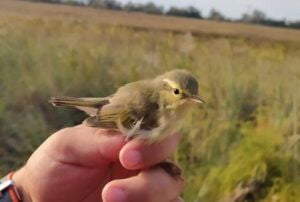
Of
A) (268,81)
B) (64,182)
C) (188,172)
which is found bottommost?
(188,172)

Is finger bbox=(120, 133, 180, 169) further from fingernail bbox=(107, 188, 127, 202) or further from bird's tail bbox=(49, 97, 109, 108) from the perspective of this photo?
bird's tail bbox=(49, 97, 109, 108)

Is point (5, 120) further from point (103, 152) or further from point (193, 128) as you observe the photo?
point (103, 152)

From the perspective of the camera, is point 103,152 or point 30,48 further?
point 30,48

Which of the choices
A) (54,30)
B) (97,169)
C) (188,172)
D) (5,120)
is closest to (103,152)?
(97,169)

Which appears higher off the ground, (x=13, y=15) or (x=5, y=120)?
(x=13, y=15)

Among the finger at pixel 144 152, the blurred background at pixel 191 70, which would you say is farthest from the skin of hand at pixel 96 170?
the blurred background at pixel 191 70

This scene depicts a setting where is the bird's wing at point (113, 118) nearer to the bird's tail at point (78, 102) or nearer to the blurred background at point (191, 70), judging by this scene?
the bird's tail at point (78, 102)

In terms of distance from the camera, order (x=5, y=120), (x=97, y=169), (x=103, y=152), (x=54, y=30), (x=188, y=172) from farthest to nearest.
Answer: (x=54, y=30) → (x=5, y=120) → (x=188, y=172) → (x=97, y=169) → (x=103, y=152)

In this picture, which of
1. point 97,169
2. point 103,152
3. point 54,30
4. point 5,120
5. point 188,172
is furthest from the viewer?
point 54,30

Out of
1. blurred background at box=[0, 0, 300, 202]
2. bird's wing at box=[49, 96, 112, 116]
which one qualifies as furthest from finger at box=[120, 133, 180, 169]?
blurred background at box=[0, 0, 300, 202]
